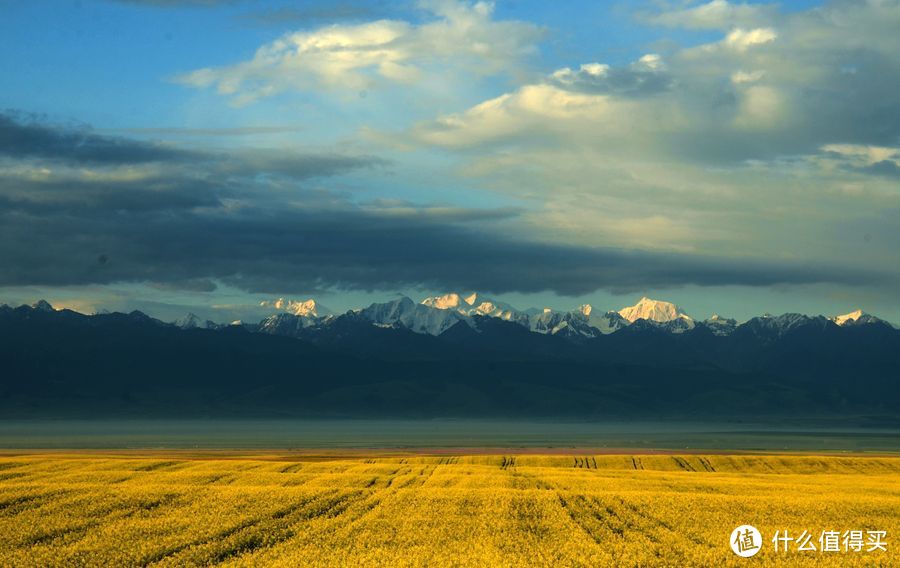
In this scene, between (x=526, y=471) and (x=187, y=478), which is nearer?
(x=187, y=478)

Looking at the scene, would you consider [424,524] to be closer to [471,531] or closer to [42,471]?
[471,531]

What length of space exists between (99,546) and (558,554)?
21.2m

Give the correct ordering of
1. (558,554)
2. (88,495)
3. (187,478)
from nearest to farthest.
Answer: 1. (558,554)
2. (88,495)
3. (187,478)

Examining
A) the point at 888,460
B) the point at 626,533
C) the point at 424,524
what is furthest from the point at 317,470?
the point at 888,460

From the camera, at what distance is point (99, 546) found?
45906mm

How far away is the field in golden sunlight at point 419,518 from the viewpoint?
145ft

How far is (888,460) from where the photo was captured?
431ft

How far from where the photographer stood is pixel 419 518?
186 ft

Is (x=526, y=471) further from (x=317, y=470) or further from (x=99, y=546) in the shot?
(x=99, y=546)

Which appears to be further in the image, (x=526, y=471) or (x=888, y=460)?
(x=888, y=460)

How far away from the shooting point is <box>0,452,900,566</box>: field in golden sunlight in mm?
44062

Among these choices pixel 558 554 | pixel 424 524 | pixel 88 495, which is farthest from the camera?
pixel 88 495

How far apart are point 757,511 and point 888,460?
80.3m

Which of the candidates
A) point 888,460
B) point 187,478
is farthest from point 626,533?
point 888,460
